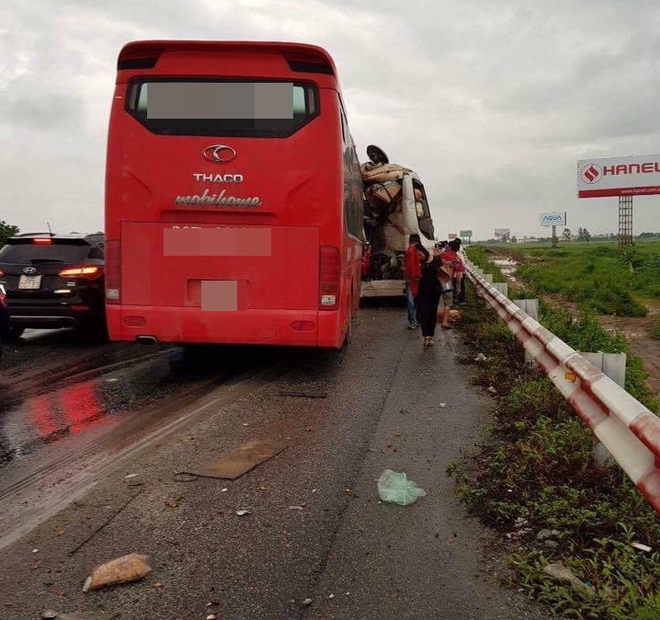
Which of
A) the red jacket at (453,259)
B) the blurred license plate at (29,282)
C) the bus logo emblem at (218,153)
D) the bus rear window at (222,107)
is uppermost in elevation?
the bus rear window at (222,107)

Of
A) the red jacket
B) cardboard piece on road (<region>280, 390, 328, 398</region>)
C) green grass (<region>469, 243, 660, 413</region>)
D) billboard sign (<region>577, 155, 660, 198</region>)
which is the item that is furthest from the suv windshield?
billboard sign (<region>577, 155, 660, 198</region>)

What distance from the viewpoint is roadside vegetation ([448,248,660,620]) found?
2725 millimetres

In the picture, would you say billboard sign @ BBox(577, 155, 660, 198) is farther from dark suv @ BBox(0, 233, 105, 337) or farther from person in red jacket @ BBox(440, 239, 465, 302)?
dark suv @ BBox(0, 233, 105, 337)

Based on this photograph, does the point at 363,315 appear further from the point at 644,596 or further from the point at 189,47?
the point at 644,596

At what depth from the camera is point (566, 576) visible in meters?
2.85

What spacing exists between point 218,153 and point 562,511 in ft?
16.3

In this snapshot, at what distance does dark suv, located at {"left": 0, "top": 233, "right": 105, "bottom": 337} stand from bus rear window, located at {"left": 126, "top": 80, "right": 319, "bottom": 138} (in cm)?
Result: 373

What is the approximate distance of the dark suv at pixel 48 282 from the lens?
9.62 metres

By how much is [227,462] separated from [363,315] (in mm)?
10745

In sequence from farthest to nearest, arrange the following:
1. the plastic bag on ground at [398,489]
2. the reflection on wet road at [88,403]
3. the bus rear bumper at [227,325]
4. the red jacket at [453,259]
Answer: the red jacket at [453,259] < the bus rear bumper at [227,325] < the reflection on wet road at [88,403] < the plastic bag on ground at [398,489]

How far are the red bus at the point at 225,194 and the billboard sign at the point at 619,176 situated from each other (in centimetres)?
5822

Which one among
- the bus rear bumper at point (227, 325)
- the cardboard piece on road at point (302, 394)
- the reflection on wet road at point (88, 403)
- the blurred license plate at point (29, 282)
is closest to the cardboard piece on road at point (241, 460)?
the reflection on wet road at point (88, 403)

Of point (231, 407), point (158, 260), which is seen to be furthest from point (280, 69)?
point (231, 407)

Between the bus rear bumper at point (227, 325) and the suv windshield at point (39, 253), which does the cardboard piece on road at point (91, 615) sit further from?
the suv windshield at point (39, 253)
